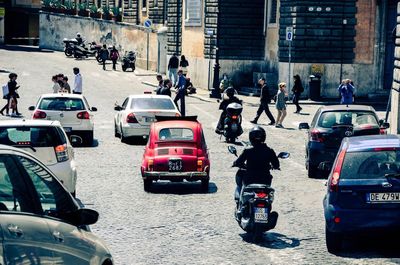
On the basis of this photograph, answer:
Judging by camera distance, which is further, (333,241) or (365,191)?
(333,241)

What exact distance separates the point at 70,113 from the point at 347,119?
28.5 feet

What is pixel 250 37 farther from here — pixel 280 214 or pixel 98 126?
pixel 280 214

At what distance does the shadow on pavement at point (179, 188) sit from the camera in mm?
18188

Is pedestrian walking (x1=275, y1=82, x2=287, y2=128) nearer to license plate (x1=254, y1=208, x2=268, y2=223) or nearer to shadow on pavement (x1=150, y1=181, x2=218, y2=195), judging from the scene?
shadow on pavement (x1=150, y1=181, x2=218, y2=195)

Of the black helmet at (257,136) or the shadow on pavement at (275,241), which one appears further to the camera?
the black helmet at (257,136)

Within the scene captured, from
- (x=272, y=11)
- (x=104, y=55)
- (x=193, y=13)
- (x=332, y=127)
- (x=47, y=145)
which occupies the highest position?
(x=272, y=11)

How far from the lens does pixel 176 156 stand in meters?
18.2

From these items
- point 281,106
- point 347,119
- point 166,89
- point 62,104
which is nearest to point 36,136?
point 347,119

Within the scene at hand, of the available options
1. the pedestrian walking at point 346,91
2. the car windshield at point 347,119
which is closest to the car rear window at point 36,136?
the car windshield at point 347,119

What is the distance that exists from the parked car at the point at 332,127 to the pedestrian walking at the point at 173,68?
29.4 m

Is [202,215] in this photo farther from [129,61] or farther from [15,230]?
[129,61]

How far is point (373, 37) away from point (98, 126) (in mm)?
16275

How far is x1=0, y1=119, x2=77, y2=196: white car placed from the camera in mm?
15523

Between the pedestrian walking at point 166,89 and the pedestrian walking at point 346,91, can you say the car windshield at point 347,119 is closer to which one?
the pedestrian walking at point 166,89
